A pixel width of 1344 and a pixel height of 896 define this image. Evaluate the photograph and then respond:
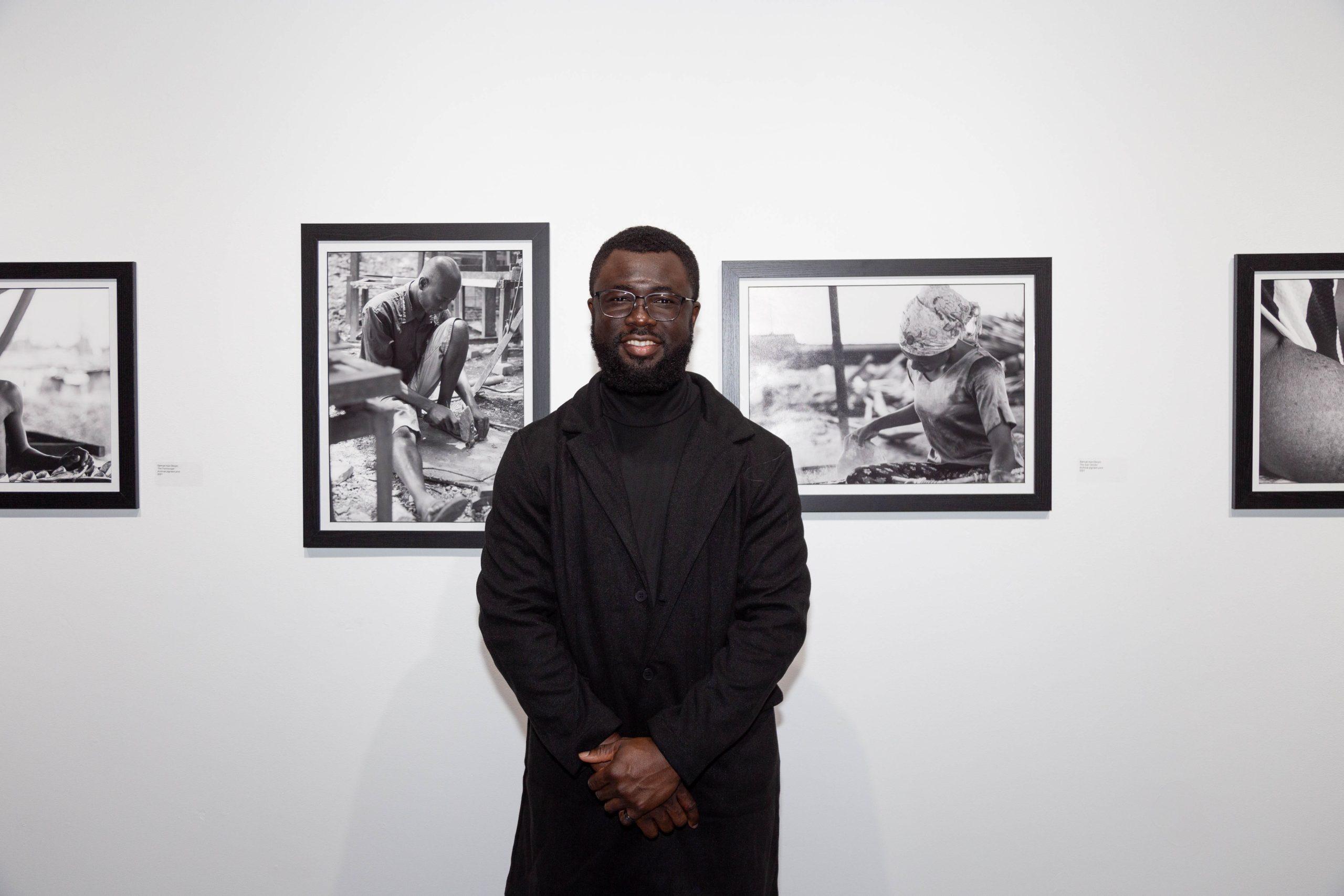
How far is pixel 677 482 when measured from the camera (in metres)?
1.54

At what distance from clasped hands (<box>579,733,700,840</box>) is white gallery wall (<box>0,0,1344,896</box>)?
2.32 feet

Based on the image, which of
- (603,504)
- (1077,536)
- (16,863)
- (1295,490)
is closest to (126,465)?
(16,863)

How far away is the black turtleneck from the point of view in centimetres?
154

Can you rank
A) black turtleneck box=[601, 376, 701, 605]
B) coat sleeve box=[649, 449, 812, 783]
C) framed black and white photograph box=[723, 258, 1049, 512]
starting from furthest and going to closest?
1. framed black and white photograph box=[723, 258, 1049, 512]
2. black turtleneck box=[601, 376, 701, 605]
3. coat sleeve box=[649, 449, 812, 783]

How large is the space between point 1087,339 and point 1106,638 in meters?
0.84

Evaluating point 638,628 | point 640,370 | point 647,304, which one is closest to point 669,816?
point 638,628

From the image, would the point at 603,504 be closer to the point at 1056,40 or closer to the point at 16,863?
the point at 1056,40

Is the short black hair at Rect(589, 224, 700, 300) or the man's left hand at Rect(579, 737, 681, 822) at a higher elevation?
the short black hair at Rect(589, 224, 700, 300)

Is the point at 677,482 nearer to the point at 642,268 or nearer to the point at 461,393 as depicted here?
the point at 642,268

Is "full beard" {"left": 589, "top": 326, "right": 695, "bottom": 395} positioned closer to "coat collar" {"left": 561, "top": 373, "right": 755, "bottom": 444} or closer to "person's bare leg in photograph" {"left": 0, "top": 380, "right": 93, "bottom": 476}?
"coat collar" {"left": 561, "top": 373, "right": 755, "bottom": 444}

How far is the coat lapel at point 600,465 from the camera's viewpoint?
150 centimetres

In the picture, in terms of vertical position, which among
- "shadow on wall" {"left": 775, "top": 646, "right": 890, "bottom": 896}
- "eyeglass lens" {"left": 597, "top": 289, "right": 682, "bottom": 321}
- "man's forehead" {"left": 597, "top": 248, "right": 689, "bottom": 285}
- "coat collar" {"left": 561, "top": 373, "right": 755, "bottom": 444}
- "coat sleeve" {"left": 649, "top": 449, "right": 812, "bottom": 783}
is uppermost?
"man's forehead" {"left": 597, "top": 248, "right": 689, "bottom": 285}

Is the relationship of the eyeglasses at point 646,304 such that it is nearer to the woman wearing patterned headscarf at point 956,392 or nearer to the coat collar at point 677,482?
the coat collar at point 677,482

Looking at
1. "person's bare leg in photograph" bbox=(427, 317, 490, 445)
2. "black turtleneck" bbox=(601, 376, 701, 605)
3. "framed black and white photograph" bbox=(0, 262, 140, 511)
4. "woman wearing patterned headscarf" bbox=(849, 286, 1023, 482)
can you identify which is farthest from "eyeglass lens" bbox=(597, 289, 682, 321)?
"framed black and white photograph" bbox=(0, 262, 140, 511)
